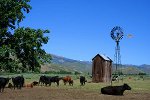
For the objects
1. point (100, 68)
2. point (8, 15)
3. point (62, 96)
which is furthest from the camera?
point (100, 68)

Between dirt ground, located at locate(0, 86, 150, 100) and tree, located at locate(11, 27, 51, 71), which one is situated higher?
tree, located at locate(11, 27, 51, 71)

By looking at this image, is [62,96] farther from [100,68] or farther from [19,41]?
[100,68]

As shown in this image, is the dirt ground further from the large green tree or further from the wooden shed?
the wooden shed

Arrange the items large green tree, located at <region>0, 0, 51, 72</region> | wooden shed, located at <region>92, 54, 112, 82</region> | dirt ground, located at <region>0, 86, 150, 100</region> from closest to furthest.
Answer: dirt ground, located at <region>0, 86, 150, 100</region> → large green tree, located at <region>0, 0, 51, 72</region> → wooden shed, located at <region>92, 54, 112, 82</region>

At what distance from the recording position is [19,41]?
151 feet

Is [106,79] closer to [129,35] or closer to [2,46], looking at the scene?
[129,35]

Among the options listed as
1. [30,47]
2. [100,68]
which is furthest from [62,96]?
[100,68]

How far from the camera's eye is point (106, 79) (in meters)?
74.3

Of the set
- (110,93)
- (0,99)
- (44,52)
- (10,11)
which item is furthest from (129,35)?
(0,99)

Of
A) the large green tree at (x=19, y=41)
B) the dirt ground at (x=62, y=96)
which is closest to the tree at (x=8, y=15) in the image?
the large green tree at (x=19, y=41)

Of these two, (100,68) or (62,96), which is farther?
(100,68)

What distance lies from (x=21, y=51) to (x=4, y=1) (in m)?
6.65

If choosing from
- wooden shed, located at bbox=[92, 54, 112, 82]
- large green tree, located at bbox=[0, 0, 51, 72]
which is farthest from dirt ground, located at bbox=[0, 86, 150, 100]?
wooden shed, located at bbox=[92, 54, 112, 82]

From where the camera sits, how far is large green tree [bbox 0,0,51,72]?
44.7 metres
